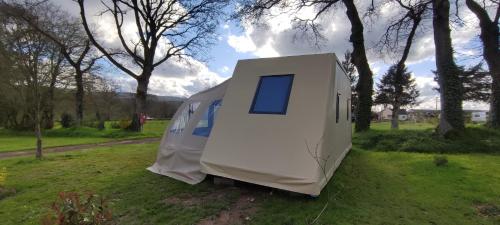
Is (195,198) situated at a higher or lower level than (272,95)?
lower

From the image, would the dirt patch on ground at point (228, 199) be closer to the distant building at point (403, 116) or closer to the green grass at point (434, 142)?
the green grass at point (434, 142)

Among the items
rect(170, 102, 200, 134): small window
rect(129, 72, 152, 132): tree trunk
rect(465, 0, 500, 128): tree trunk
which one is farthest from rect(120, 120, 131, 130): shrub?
rect(465, 0, 500, 128): tree trunk

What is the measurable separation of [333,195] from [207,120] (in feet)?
10.3

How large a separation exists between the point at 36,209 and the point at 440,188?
687 centimetres

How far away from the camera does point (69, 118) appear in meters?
25.7

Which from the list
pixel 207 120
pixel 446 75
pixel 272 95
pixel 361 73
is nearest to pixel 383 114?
pixel 361 73

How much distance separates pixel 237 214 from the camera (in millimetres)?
4410

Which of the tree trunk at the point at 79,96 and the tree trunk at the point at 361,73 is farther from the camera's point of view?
the tree trunk at the point at 79,96

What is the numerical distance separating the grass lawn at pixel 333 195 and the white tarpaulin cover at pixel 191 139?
334 millimetres

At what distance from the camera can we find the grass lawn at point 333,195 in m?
4.28

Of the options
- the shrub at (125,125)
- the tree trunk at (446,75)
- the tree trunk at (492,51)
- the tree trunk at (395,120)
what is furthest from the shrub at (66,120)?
the tree trunk at (492,51)

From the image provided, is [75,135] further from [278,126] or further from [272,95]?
[278,126]

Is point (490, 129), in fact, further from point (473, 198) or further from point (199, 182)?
point (199, 182)

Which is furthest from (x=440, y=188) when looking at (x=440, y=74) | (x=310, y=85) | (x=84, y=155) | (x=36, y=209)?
(x=84, y=155)
